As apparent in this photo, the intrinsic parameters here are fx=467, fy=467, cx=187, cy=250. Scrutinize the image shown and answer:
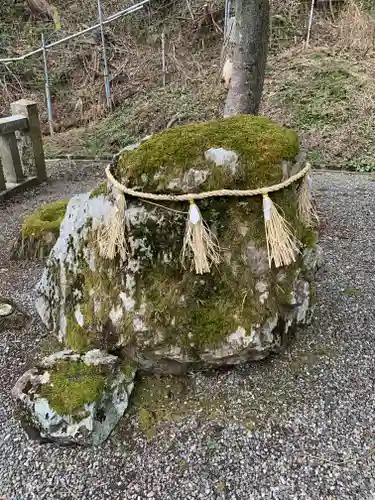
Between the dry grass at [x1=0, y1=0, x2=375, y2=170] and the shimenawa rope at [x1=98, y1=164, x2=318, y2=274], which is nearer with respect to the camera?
the shimenawa rope at [x1=98, y1=164, x2=318, y2=274]

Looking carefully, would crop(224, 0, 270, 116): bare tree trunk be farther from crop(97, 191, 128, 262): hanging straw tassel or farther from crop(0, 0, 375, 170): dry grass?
crop(97, 191, 128, 262): hanging straw tassel

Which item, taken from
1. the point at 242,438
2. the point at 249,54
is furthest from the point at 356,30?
the point at 242,438

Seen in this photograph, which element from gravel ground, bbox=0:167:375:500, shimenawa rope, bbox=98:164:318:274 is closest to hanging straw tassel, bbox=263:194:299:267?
shimenawa rope, bbox=98:164:318:274

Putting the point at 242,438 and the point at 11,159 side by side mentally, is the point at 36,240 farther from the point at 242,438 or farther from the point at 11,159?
the point at 242,438

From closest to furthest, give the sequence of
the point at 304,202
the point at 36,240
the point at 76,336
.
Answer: the point at 304,202 < the point at 76,336 < the point at 36,240

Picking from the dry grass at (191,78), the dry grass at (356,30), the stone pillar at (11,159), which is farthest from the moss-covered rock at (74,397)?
the dry grass at (356,30)

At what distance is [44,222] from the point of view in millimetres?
4141

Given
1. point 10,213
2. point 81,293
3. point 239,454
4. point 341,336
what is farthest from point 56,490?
point 10,213

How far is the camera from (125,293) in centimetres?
246

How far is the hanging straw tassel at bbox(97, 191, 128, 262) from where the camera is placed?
93.7 inches

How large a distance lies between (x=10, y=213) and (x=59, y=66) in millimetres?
5544

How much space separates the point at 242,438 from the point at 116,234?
117 centimetres

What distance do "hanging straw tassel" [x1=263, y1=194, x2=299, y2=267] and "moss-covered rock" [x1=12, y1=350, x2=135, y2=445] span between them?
3.22 feet

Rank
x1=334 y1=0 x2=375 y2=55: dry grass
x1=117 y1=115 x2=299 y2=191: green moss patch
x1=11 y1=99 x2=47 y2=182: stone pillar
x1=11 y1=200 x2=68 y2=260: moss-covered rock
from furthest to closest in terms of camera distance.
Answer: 1. x1=334 y1=0 x2=375 y2=55: dry grass
2. x1=11 y1=99 x2=47 y2=182: stone pillar
3. x1=11 y1=200 x2=68 y2=260: moss-covered rock
4. x1=117 y1=115 x2=299 y2=191: green moss patch
